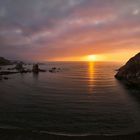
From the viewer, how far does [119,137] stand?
66.3 ft

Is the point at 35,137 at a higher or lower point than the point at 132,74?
lower

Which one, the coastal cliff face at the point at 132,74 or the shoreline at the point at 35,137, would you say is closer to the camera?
the shoreline at the point at 35,137

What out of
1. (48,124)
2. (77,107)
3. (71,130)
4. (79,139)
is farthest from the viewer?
(77,107)

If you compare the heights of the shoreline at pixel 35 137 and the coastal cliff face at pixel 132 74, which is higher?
the coastal cliff face at pixel 132 74

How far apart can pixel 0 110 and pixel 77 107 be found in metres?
14.5

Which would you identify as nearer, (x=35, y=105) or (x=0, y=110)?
(x=0, y=110)

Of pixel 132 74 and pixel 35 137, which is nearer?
pixel 35 137

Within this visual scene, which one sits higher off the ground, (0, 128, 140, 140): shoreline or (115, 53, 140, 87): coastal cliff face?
(115, 53, 140, 87): coastal cliff face

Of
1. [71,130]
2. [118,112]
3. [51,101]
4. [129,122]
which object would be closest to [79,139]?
[71,130]

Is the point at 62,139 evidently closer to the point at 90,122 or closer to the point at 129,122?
the point at 90,122

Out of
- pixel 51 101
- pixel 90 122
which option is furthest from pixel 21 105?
pixel 90 122

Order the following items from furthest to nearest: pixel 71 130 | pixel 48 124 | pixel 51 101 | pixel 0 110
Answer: pixel 51 101 → pixel 0 110 → pixel 48 124 → pixel 71 130

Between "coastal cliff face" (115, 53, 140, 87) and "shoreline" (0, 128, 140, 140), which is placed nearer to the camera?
"shoreline" (0, 128, 140, 140)

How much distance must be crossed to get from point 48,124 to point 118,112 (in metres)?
13.8
